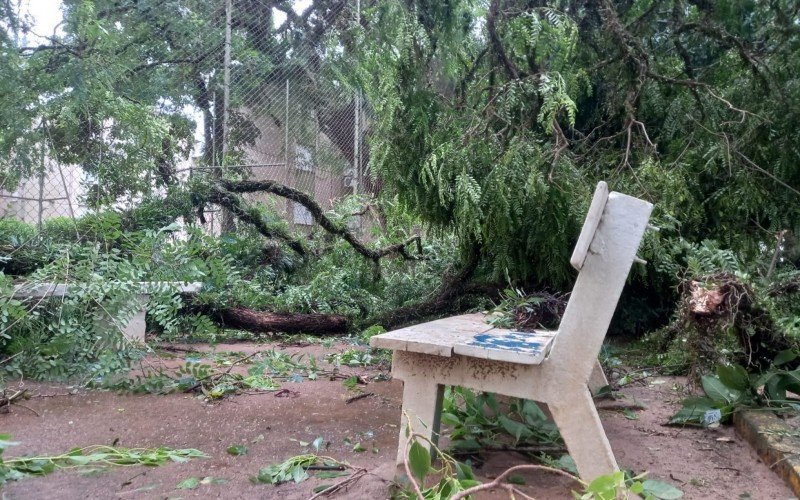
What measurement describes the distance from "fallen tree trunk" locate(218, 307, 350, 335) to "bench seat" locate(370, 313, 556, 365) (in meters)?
3.50

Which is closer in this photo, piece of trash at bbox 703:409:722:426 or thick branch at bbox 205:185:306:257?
piece of trash at bbox 703:409:722:426

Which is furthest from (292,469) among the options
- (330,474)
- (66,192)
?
(66,192)

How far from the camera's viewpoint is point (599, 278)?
1963 mm

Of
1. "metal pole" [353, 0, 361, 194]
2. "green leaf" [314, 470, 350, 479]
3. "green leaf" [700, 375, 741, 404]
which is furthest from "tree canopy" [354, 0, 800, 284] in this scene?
"metal pole" [353, 0, 361, 194]

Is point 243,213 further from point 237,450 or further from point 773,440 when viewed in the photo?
point 773,440

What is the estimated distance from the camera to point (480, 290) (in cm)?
571

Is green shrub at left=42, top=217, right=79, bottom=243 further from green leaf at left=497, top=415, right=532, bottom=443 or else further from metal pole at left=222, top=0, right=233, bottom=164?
green leaf at left=497, top=415, right=532, bottom=443

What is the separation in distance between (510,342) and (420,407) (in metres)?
0.40

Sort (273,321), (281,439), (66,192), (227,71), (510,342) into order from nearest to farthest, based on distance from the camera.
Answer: (510,342)
(281,439)
(66,192)
(273,321)
(227,71)

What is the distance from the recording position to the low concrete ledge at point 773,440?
2294 millimetres

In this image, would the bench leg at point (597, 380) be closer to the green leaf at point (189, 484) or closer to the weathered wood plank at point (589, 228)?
the weathered wood plank at point (589, 228)

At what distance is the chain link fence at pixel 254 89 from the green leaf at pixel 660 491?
4.94 metres

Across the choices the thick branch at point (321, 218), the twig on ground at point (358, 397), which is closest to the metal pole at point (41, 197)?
the thick branch at point (321, 218)

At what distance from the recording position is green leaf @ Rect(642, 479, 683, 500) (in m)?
1.95
